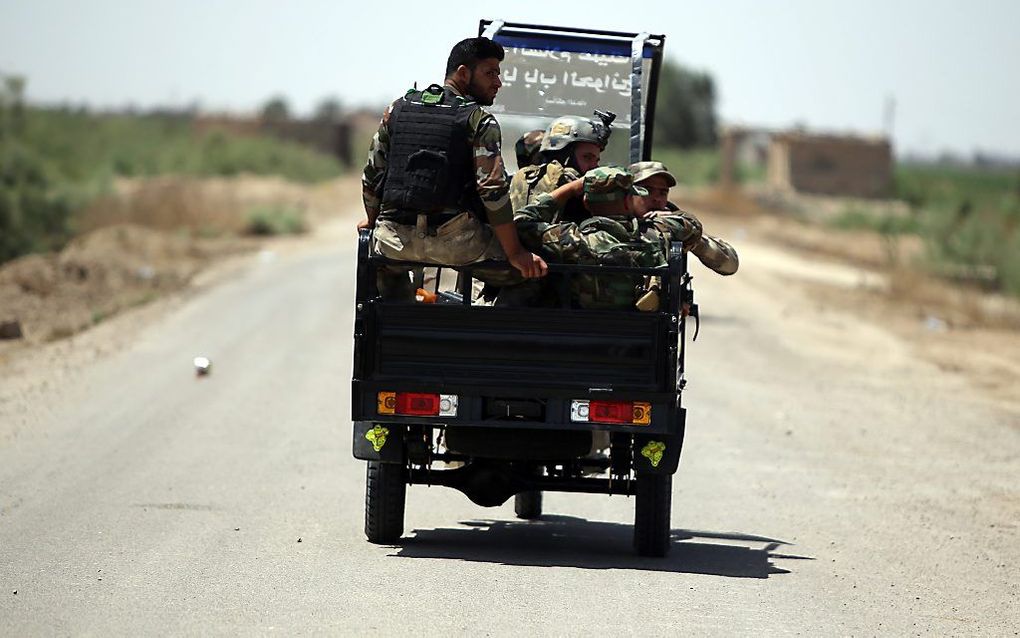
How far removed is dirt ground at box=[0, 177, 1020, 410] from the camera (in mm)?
22109

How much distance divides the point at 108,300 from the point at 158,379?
8.59 metres

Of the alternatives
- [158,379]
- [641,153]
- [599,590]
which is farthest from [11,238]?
[599,590]

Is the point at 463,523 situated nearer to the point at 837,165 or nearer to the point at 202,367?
the point at 202,367

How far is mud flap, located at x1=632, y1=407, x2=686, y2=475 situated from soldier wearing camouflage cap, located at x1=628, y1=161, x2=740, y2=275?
0.91 meters

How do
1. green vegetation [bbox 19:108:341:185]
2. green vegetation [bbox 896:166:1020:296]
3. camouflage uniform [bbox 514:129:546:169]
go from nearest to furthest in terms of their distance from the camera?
camouflage uniform [bbox 514:129:546:169] → green vegetation [bbox 896:166:1020:296] → green vegetation [bbox 19:108:341:185]

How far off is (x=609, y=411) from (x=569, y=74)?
340cm

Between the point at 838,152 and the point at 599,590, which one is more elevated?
the point at 838,152

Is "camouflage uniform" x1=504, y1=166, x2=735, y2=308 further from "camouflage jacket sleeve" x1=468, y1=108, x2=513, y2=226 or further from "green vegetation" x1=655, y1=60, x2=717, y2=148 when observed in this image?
"green vegetation" x1=655, y1=60, x2=717, y2=148

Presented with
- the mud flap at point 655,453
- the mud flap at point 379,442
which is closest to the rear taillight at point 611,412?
the mud flap at point 655,453

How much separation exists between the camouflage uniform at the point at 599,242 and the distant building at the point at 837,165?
68.6m

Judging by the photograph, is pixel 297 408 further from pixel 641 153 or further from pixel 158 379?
pixel 641 153

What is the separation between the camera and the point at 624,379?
793 cm

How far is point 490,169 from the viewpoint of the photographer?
7.79 m

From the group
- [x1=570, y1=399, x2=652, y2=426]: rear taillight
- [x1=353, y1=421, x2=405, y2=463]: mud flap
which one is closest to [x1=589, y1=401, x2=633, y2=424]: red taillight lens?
[x1=570, y1=399, x2=652, y2=426]: rear taillight
